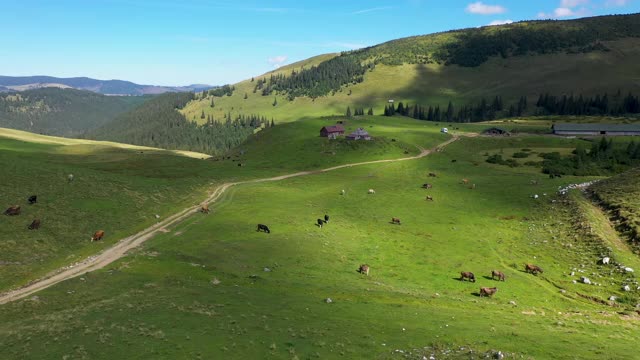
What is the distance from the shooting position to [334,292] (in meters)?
41.5

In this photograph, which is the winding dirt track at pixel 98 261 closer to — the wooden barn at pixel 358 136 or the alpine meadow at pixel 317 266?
the alpine meadow at pixel 317 266

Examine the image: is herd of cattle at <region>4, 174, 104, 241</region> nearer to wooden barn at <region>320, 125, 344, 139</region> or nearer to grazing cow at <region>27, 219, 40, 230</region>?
grazing cow at <region>27, 219, 40, 230</region>

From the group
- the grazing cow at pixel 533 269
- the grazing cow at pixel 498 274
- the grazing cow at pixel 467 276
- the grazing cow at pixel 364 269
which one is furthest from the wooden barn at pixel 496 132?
the grazing cow at pixel 364 269

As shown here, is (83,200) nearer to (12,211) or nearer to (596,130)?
(12,211)

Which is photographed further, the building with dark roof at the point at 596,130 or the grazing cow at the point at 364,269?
the building with dark roof at the point at 596,130

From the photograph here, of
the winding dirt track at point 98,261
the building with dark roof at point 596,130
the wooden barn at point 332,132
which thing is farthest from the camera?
the building with dark roof at point 596,130

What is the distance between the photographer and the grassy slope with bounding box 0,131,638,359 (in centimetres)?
2906

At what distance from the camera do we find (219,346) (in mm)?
28031

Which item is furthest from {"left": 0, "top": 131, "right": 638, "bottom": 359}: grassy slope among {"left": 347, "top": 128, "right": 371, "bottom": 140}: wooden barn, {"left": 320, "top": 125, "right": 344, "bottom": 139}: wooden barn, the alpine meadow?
{"left": 320, "top": 125, "right": 344, "bottom": 139}: wooden barn

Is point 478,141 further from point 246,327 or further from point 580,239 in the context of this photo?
point 246,327

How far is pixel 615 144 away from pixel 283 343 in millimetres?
151340

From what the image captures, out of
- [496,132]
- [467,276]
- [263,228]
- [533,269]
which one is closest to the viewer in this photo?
[467,276]

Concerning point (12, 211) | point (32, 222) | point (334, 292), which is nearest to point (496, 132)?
point (334, 292)

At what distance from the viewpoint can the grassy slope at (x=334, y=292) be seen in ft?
95.3
